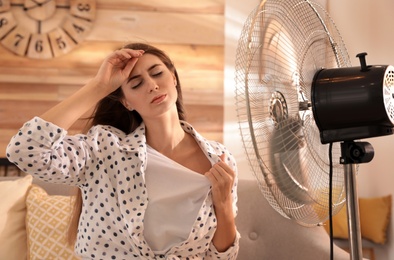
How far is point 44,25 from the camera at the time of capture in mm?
3301

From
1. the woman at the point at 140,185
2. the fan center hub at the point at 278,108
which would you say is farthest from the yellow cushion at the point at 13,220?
the fan center hub at the point at 278,108

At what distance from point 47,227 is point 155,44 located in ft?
5.10

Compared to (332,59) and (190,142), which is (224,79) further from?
(332,59)

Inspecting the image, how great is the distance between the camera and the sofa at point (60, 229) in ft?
7.05

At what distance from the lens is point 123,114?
1.69 meters

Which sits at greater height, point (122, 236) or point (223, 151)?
point (223, 151)

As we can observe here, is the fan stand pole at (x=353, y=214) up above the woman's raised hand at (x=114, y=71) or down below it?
below

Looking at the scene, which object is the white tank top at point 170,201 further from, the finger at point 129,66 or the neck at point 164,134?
the finger at point 129,66

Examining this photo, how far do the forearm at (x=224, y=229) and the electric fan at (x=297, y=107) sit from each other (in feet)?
0.92

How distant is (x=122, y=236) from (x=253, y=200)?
956mm

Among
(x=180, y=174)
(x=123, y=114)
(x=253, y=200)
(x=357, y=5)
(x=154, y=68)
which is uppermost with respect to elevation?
(x=357, y=5)

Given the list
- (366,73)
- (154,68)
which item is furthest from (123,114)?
(366,73)

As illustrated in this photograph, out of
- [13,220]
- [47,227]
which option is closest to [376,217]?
[47,227]

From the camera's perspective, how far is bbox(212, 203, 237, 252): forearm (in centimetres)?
154
